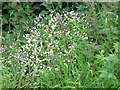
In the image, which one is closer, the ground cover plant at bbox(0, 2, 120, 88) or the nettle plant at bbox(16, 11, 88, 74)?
the ground cover plant at bbox(0, 2, 120, 88)

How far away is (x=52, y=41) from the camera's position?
359 centimetres

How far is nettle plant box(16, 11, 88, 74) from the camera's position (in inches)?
134

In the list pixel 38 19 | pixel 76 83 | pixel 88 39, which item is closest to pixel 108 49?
pixel 88 39

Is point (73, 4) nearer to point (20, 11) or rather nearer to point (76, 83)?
point (20, 11)

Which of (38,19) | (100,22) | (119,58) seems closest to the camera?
(119,58)

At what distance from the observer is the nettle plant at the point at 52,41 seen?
3.40 m

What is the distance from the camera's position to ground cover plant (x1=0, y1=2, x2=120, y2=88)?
3221mm

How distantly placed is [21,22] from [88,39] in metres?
0.83

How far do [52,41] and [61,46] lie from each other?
0.10 metres

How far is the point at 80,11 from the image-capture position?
4039 millimetres

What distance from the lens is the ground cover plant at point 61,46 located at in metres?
3.22

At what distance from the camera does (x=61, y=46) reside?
3561 mm

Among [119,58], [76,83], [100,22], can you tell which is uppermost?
[100,22]

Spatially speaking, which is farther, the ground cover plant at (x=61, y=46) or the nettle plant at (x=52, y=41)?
the nettle plant at (x=52, y=41)
